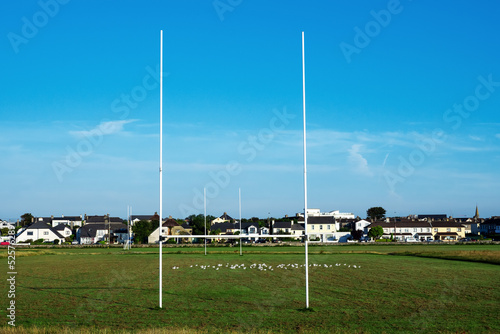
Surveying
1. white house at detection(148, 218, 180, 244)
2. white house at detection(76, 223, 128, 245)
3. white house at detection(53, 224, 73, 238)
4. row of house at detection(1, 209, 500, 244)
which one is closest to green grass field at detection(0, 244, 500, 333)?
white house at detection(148, 218, 180, 244)

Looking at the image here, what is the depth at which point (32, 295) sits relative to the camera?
63.2ft

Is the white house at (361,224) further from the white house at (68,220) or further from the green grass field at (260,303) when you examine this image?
the green grass field at (260,303)

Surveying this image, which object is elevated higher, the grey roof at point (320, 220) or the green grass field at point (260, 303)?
the green grass field at point (260, 303)

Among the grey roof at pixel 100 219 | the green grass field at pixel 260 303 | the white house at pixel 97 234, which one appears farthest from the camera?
the grey roof at pixel 100 219

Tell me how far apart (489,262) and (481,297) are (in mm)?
22160

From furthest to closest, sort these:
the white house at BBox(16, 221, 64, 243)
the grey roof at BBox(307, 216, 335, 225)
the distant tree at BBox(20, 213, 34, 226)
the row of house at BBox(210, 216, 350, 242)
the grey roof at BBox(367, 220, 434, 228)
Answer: the distant tree at BBox(20, 213, 34, 226) < the grey roof at BBox(367, 220, 434, 228) < the grey roof at BBox(307, 216, 335, 225) < the row of house at BBox(210, 216, 350, 242) < the white house at BBox(16, 221, 64, 243)

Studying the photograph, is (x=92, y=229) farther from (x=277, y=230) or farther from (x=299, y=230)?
(x=299, y=230)

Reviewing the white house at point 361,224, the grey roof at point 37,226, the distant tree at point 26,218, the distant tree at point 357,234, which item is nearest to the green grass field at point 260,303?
the distant tree at point 357,234

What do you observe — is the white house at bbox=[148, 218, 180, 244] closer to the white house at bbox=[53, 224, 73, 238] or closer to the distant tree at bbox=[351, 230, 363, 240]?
the white house at bbox=[53, 224, 73, 238]

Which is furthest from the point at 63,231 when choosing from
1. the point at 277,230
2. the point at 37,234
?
the point at 277,230

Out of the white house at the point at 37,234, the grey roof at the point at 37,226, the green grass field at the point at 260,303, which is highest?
the green grass field at the point at 260,303

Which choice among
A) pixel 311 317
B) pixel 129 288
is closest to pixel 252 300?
pixel 311 317

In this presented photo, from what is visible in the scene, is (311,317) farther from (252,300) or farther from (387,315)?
(252,300)

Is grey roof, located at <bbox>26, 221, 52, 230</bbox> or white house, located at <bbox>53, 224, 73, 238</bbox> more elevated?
grey roof, located at <bbox>26, 221, 52, 230</bbox>
